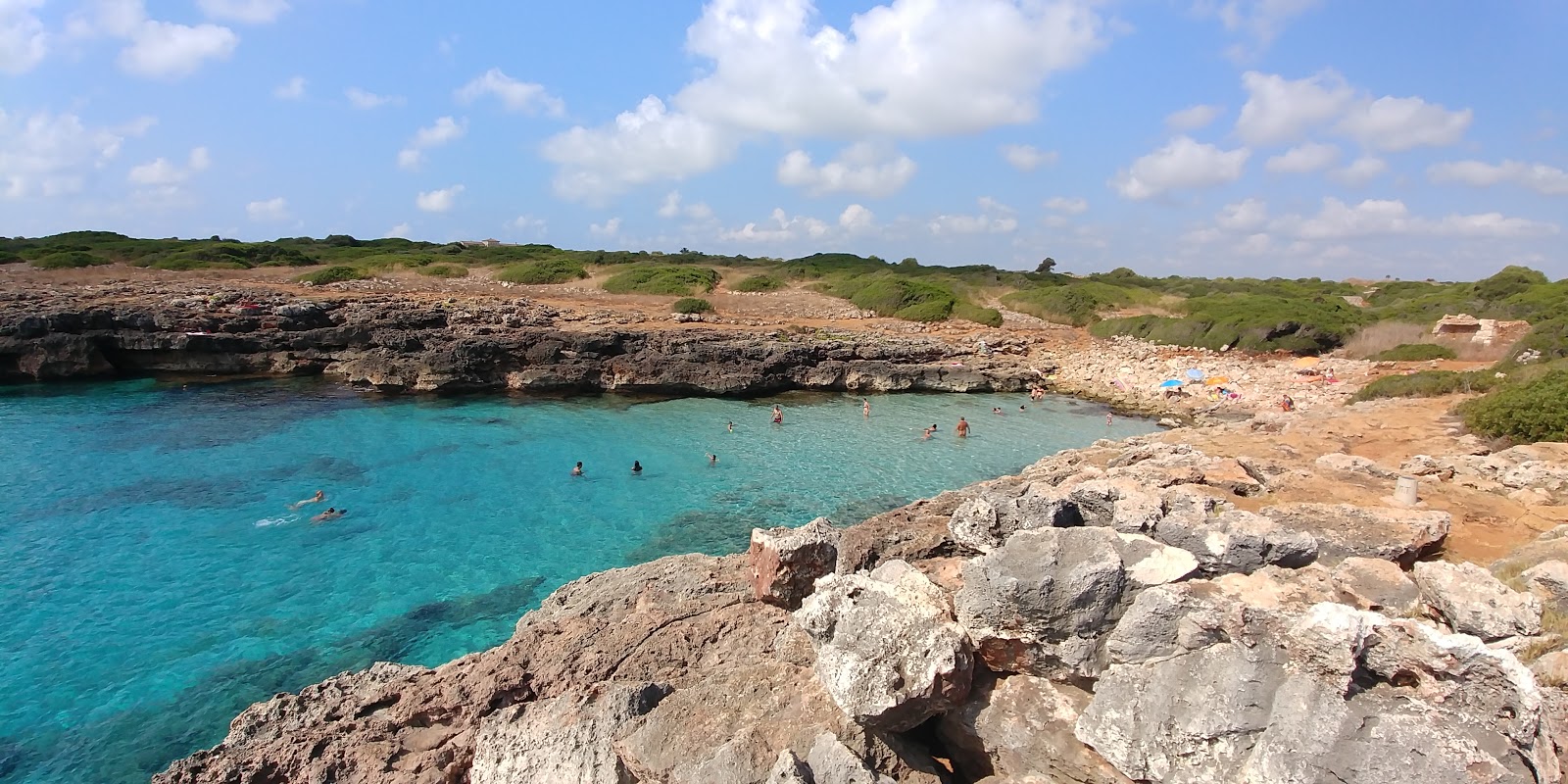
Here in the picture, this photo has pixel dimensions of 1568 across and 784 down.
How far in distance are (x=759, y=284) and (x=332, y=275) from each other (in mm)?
26436

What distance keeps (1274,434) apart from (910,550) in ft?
38.1

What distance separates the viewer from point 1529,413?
11.8 metres

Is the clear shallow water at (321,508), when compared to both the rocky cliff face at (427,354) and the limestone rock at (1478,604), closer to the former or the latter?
the rocky cliff face at (427,354)

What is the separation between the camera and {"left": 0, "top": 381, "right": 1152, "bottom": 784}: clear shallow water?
9.49 metres

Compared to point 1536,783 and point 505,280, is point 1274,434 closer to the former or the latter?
point 1536,783

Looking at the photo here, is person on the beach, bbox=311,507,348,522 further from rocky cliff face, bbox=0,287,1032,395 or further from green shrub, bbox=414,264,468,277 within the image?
green shrub, bbox=414,264,468,277

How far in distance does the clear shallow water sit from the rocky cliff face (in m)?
1.58

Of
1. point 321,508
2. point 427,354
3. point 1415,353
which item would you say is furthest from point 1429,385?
point 427,354

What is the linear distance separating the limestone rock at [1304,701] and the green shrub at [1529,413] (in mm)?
11531

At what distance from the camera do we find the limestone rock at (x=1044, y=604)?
174 inches

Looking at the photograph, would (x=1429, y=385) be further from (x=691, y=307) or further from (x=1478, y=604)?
(x=691, y=307)

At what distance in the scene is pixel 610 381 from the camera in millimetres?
27844

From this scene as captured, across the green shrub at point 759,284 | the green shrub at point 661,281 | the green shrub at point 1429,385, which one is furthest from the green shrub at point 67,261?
the green shrub at point 1429,385

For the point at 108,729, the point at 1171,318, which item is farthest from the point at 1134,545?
the point at 1171,318
